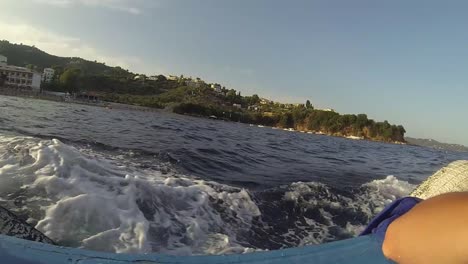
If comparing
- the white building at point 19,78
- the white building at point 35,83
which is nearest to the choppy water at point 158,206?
the white building at point 19,78

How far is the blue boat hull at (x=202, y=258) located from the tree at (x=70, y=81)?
310 feet

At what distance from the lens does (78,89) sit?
9338 cm

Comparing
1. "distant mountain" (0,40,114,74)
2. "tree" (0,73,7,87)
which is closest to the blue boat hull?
"tree" (0,73,7,87)

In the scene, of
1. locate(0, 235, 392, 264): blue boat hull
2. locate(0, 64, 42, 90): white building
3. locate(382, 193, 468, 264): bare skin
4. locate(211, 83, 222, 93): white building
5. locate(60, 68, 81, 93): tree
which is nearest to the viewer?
locate(382, 193, 468, 264): bare skin

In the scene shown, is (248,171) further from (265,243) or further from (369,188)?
(265,243)

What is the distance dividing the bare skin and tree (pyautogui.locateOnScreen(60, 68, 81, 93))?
95566 mm

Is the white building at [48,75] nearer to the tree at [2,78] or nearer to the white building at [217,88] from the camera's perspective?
the tree at [2,78]

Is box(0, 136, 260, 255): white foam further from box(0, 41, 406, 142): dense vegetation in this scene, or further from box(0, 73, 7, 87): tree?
box(0, 73, 7, 87): tree

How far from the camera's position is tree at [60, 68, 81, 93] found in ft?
293

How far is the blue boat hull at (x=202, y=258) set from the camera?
5.16ft

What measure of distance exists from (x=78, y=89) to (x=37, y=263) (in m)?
98.8

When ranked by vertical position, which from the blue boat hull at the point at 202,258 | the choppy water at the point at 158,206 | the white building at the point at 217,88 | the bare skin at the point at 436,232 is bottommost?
the choppy water at the point at 158,206

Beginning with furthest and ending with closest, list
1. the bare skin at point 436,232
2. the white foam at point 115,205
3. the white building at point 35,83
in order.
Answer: the white building at point 35,83
the white foam at point 115,205
the bare skin at point 436,232

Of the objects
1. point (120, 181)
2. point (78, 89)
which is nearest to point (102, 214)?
point (120, 181)
